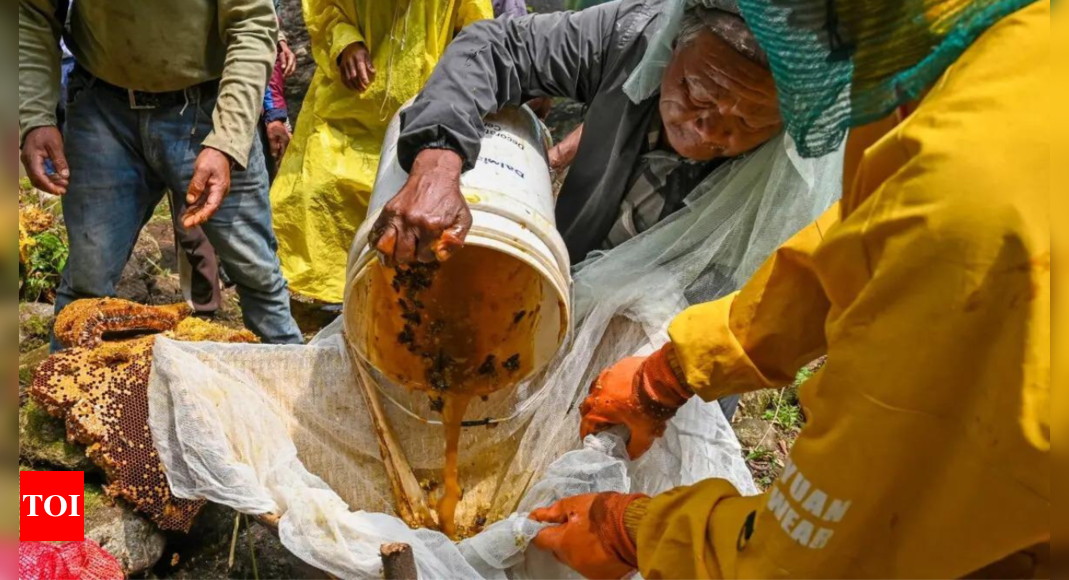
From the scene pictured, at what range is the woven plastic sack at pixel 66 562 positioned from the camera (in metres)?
1.36

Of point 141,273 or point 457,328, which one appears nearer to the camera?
point 457,328

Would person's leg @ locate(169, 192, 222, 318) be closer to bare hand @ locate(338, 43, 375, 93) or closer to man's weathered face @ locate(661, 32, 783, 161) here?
bare hand @ locate(338, 43, 375, 93)

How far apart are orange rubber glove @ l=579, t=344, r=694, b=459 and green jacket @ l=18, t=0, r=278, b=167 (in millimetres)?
1108

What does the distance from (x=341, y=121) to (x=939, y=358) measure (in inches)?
91.2

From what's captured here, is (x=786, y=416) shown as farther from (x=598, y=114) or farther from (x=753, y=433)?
(x=598, y=114)

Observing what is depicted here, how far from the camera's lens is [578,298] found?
173cm

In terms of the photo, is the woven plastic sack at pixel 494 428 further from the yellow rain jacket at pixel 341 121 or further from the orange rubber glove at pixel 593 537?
the yellow rain jacket at pixel 341 121

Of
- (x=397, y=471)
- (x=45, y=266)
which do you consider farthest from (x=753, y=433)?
(x=45, y=266)

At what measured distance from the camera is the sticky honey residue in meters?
1.54

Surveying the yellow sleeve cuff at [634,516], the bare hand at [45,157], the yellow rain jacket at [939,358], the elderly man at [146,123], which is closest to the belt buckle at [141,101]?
the elderly man at [146,123]

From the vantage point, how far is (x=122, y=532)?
5.27 feet

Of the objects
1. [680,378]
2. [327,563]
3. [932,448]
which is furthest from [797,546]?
[327,563]

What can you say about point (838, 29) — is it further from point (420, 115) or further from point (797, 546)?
point (420, 115)

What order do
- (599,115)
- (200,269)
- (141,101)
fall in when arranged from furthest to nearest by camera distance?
(200,269)
(141,101)
(599,115)
